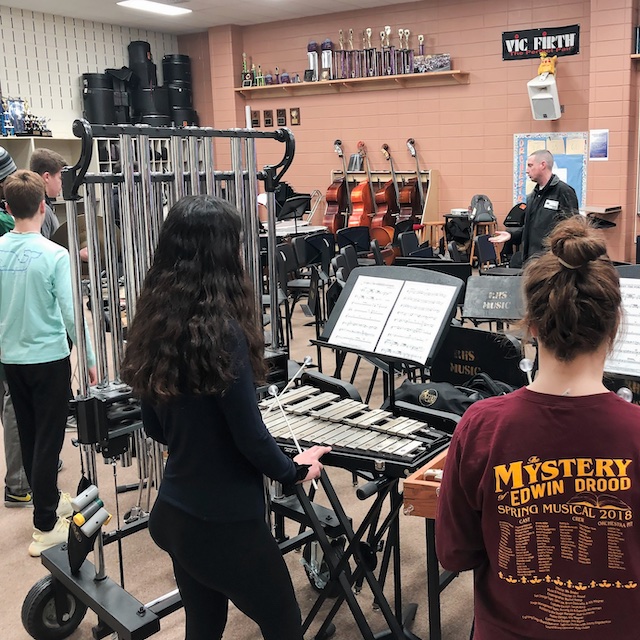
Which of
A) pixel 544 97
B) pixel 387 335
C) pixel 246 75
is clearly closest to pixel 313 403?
pixel 387 335

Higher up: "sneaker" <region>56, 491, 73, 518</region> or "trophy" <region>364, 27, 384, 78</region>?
"trophy" <region>364, 27, 384, 78</region>

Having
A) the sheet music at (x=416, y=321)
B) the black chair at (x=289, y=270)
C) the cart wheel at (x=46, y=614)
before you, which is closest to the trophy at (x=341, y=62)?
the black chair at (x=289, y=270)

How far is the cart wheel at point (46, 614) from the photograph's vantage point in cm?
262

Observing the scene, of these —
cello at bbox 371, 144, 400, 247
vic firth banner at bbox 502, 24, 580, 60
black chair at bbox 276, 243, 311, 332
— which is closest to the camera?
black chair at bbox 276, 243, 311, 332

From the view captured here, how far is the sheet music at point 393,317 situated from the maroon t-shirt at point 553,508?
45.4 inches

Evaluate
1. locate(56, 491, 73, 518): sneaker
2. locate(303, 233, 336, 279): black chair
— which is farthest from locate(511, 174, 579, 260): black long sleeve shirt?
locate(56, 491, 73, 518): sneaker

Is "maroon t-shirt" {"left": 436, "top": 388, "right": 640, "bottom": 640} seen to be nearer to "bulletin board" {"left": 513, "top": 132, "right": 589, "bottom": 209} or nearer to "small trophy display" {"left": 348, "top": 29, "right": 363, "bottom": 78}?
"bulletin board" {"left": 513, "top": 132, "right": 589, "bottom": 209}

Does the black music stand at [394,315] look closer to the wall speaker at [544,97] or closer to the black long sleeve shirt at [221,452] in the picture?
the black long sleeve shirt at [221,452]

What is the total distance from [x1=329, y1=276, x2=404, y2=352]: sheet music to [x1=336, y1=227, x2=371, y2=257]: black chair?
462 cm

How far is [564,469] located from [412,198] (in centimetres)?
887

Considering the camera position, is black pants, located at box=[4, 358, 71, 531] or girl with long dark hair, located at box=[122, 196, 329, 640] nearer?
girl with long dark hair, located at box=[122, 196, 329, 640]

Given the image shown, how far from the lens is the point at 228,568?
1.81 m

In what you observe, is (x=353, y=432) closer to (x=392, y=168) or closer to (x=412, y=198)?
(x=412, y=198)

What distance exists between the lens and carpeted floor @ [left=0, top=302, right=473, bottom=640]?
272cm
